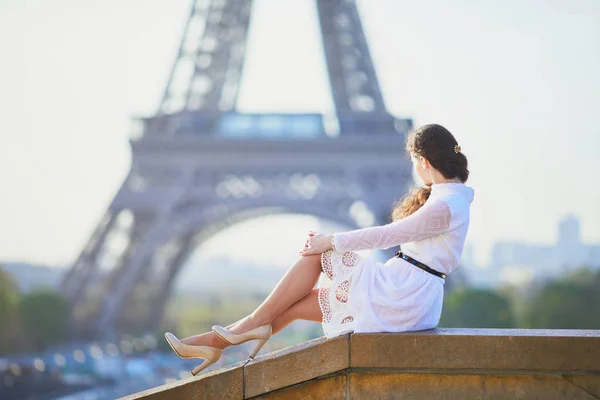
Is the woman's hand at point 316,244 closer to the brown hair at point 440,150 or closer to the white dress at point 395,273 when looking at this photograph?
the white dress at point 395,273

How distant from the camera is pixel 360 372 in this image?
14.1 ft

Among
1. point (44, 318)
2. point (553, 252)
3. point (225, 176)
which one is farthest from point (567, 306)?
point (553, 252)

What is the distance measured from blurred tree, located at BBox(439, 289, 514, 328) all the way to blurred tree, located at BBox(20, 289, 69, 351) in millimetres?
10589

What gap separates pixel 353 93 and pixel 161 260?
7.14 m

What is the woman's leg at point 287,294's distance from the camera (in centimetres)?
457

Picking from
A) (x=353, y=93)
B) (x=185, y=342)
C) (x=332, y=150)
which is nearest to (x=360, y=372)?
(x=185, y=342)

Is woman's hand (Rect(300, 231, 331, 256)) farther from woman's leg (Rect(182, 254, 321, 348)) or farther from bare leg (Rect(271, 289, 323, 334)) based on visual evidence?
bare leg (Rect(271, 289, 323, 334))

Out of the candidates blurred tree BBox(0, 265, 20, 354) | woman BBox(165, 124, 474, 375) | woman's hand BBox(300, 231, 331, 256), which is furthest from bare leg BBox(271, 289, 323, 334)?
blurred tree BBox(0, 265, 20, 354)

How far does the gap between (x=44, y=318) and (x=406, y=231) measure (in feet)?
80.2

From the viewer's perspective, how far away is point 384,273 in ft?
14.6

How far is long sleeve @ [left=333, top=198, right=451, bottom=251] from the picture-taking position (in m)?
4.44

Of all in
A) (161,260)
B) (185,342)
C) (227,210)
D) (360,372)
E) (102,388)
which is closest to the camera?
(360,372)

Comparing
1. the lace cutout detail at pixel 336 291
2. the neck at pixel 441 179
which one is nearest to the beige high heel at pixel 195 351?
the lace cutout detail at pixel 336 291

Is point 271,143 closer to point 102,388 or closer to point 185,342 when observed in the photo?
point 102,388
